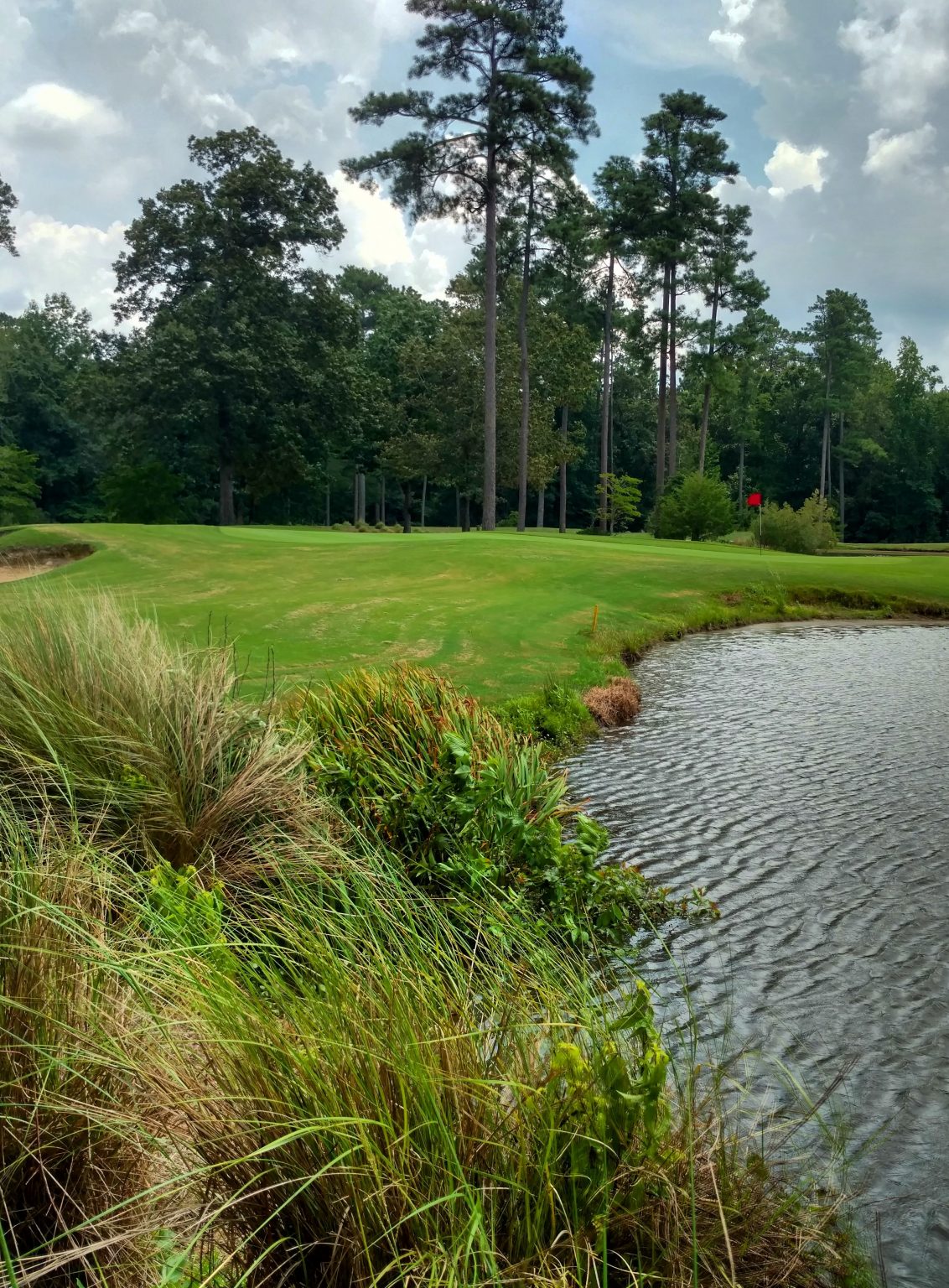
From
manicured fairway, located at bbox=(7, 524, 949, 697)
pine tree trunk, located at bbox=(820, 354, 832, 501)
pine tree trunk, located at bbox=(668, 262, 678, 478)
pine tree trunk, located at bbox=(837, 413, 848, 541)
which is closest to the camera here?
manicured fairway, located at bbox=(7, 524, 949, 697)

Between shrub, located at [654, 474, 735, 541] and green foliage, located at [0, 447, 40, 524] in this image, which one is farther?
green foliage, located at [0, 447, 40, 524]

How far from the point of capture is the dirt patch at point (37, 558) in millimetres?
20203

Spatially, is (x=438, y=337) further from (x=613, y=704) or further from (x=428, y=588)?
(x=613, y=704)

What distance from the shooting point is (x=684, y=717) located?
34.8 ft

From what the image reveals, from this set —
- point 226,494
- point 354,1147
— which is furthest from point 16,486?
point 354,1147

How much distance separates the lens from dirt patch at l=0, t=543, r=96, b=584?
66.3 feet

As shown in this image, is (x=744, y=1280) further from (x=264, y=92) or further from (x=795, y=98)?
(x=264, y=92)

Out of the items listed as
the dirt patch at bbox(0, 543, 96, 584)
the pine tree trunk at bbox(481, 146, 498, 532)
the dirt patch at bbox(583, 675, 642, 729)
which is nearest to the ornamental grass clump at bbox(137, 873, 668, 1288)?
the dirt patch at bbox(583, 675, 642, 729)

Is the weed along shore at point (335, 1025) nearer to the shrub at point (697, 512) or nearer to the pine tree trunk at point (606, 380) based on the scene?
the shrub at point (697, 512)

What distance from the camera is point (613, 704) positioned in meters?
10.7

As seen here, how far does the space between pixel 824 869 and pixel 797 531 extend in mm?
30741

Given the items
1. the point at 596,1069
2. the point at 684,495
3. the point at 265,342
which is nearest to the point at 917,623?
the point at 596,1069

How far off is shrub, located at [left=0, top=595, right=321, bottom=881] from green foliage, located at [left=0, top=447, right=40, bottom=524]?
148ft

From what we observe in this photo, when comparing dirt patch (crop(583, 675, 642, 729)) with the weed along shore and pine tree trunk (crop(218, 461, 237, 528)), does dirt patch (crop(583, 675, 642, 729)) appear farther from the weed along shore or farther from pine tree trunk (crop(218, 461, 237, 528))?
pine tree trunk (crop(218, 461, 237, 528))
